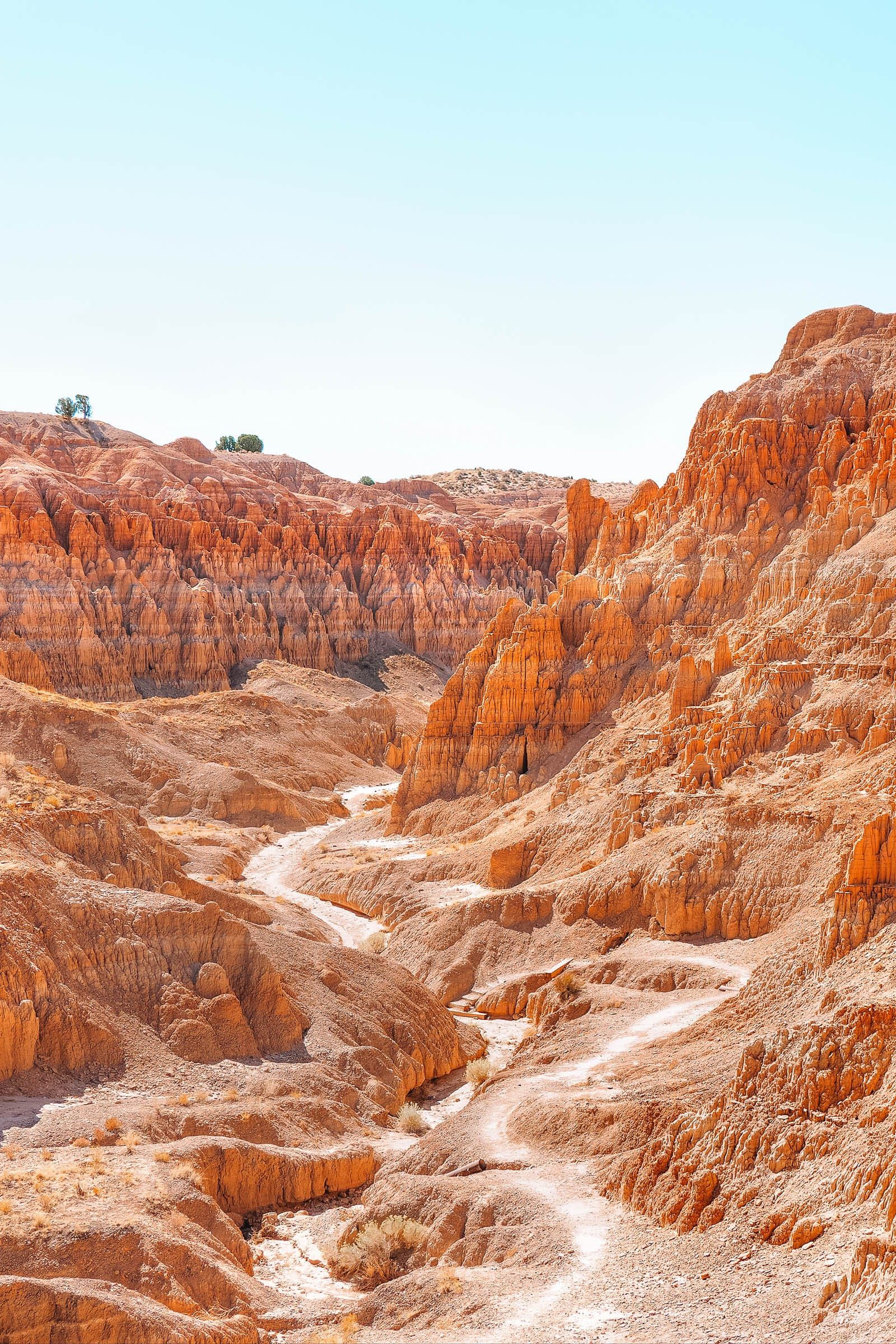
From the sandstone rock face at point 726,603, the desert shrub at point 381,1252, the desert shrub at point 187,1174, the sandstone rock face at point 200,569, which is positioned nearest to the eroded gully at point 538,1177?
the desert shrub at point 381,1252

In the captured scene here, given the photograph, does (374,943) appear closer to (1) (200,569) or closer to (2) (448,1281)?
(2) (448,1281)

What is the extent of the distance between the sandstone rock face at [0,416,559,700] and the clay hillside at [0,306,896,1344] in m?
19.7

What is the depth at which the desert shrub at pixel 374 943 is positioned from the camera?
5000cm

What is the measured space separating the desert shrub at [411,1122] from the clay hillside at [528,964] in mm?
105

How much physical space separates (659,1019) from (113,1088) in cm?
1409

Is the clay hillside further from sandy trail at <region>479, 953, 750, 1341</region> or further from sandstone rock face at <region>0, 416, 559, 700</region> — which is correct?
sandstone rock face at <region>0, 416, 559, 700</region>

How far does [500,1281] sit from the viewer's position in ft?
70.9

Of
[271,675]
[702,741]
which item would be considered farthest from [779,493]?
[271,675]

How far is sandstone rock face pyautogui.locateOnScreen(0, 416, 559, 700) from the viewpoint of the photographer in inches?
4419

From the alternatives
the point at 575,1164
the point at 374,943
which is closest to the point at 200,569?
the point at 374,943

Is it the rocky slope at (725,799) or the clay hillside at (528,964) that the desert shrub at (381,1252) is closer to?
the clay hillside at (528,964)

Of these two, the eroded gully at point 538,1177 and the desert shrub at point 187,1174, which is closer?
the eroded gully at point 538,1177

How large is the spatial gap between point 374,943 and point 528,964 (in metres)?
Result: 6.99

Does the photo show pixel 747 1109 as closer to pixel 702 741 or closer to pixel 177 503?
pixel 702 741
